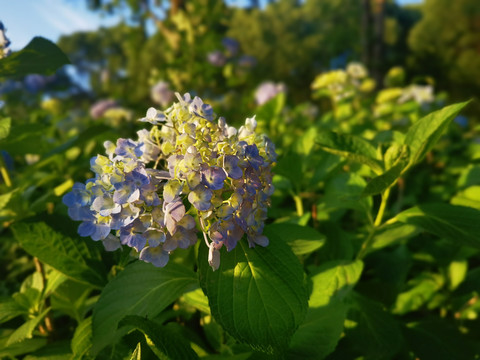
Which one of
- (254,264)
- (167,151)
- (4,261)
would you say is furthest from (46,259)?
(4,261)


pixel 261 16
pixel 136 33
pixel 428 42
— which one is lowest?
pixel 428 42

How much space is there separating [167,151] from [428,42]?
68.9 ft

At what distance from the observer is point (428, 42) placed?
62.4 ft

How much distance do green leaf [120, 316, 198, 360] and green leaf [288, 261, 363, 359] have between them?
11.7 inches

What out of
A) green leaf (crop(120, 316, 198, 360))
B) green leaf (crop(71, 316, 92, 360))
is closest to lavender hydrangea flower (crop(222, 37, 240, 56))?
green leaf (crop(71, 316, 92, 360))

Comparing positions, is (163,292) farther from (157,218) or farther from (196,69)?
(196,69)

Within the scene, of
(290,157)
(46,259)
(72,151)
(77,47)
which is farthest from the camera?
(77,47)

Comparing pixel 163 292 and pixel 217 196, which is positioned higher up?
pixel 217 196

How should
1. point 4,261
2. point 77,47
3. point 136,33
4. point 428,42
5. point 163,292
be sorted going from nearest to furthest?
point 163,292, point 4,261, point 136,33, point 428,42, point 77,47

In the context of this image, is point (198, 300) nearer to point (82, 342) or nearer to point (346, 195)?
point (82, 342)

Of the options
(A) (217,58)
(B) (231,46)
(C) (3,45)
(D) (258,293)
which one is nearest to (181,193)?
(D) (258,293)

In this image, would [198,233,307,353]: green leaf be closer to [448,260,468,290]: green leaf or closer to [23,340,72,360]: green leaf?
[23,340,72,360]: green leaf

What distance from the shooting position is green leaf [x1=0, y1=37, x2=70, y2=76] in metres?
1.16

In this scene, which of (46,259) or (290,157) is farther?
(290,157)
